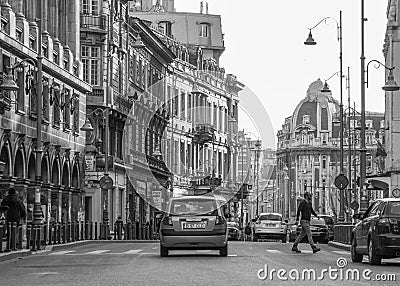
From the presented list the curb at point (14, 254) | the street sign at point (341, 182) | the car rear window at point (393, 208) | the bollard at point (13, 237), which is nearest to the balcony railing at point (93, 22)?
the street sign at point (341, 182)

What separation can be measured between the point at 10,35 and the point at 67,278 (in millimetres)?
26481

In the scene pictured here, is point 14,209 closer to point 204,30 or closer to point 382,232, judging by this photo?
point 382,232

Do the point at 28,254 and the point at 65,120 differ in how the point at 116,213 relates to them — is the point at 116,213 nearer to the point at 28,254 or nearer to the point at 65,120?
the point at 65,120

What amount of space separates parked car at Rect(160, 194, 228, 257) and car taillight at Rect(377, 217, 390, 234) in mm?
5839

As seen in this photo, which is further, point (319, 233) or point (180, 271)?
point (319, 233)

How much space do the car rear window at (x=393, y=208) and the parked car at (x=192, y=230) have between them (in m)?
5.79

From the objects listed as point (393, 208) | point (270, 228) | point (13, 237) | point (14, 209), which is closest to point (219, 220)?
point (393, 208)

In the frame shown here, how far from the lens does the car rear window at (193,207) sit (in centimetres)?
3266

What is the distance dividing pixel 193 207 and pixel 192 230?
802 millimetres

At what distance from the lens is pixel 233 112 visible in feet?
422

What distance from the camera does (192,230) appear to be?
32281mm

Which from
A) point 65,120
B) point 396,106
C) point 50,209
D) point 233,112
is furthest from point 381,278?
point 233,112

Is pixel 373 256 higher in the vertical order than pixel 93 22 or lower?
lower

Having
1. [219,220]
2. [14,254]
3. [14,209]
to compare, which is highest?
[14,209]
